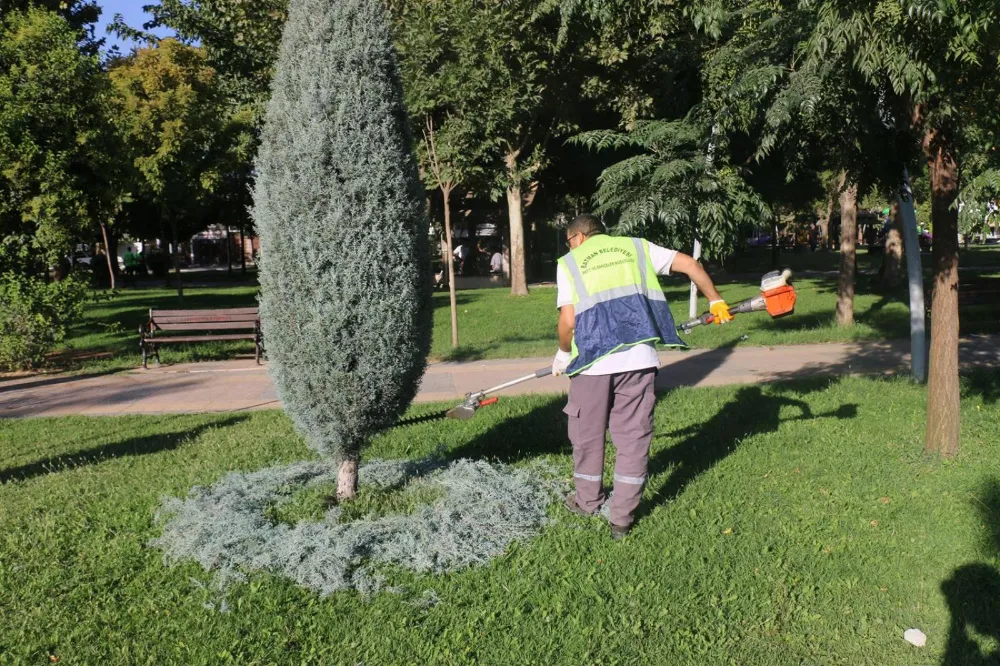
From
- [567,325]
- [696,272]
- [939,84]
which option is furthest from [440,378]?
[939,84]

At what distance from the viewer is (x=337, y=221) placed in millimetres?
4539

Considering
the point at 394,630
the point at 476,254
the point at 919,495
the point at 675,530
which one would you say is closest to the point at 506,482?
the point at 675,530

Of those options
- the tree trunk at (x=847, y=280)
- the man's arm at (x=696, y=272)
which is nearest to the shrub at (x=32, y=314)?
the man's arm at (x=696, y=272)

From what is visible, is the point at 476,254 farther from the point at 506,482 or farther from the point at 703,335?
the point at 506,482

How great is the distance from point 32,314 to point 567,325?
950 cm

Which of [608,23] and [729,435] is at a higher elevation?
[608,23]

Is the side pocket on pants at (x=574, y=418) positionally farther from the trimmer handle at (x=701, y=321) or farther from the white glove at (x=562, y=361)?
the trimmer handle at (x=701, y=321)

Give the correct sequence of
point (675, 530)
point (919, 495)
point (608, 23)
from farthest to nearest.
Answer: point (608, 23)
point (919, 495)
point (675, 530)

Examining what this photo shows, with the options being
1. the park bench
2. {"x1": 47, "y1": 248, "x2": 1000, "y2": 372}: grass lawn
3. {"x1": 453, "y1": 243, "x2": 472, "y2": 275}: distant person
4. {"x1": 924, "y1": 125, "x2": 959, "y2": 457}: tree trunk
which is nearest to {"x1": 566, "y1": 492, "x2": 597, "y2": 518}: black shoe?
{"x1": 924, "y1": 125, "x2": 959, "y2": 457}: tree trunk

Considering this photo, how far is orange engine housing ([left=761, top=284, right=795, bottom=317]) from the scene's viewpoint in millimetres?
5137

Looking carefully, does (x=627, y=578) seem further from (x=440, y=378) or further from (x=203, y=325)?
(x=203, y=325)

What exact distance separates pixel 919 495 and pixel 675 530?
5.53ft

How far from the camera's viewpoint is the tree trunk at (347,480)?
5152 mm

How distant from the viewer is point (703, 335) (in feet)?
42.4
